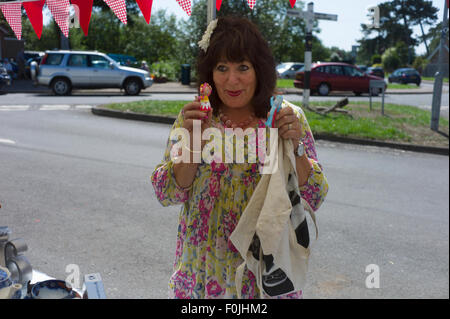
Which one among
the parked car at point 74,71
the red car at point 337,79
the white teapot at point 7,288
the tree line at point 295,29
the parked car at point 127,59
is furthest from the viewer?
the parked car at point 127,59

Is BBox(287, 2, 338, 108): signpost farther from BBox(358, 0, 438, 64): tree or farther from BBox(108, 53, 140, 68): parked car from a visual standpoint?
BBox(108, 53, 140, 68): parked car

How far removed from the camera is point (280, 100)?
155cm

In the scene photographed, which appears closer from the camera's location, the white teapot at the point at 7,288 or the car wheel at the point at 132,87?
the white teapot at the point at 7,288

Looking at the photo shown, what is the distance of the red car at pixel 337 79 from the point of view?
12711 mm

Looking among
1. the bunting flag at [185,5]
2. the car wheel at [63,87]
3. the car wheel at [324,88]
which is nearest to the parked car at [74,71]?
the car wheel at [63,87]

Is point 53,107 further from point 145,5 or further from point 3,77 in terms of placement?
point 145,5

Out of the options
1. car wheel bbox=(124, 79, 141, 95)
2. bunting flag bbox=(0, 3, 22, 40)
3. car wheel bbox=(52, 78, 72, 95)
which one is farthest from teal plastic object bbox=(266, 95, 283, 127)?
car wheel bbox=(124, 79, 141, 95)

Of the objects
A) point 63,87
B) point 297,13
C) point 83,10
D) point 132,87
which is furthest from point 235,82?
point 132,87

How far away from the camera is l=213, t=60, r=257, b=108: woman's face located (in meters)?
1.64

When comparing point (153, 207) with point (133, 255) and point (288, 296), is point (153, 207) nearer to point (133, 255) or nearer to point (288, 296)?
point (133, 255)

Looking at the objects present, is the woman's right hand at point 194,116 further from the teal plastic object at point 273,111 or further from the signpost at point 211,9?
the signpost at point 211,9

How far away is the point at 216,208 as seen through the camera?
5.61ft

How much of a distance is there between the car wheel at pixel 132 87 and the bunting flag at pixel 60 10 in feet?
51.1
